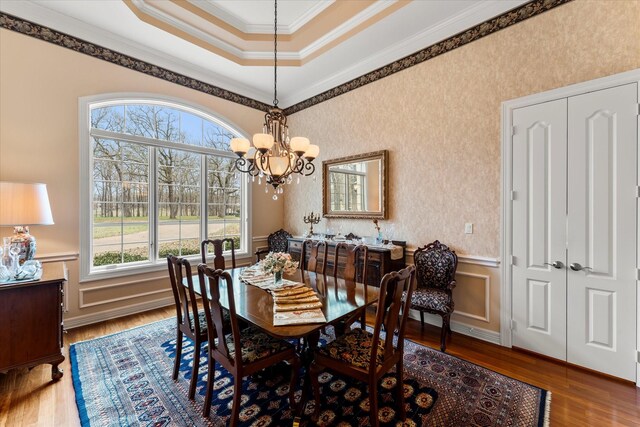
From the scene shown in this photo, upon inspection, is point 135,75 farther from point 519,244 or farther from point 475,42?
point 519,244

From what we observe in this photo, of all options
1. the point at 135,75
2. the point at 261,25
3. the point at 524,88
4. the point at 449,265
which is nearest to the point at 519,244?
the point at 449,265

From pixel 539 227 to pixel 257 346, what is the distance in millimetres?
2791

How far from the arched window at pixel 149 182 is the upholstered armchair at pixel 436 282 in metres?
3.28

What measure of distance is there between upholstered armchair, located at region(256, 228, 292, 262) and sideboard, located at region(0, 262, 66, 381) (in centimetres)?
290

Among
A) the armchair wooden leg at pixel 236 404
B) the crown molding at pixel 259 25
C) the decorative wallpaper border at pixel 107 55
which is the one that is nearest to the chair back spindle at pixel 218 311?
the armchair wooden leg at pixel 236 404

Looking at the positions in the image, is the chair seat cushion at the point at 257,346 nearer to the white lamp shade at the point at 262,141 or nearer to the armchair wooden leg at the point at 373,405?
the armchair wooden leg at the point at 373,405

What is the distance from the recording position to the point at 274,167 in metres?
2.55

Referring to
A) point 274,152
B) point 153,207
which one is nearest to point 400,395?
point 274,152

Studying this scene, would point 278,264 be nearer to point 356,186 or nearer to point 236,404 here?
point 236,404

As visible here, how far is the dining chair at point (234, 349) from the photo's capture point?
5.45 ft

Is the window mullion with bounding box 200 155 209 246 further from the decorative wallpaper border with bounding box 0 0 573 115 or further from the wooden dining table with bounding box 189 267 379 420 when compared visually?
the wooden dining table with bounding box 189 267 379 420

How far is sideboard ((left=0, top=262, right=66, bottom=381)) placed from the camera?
7.06 feet

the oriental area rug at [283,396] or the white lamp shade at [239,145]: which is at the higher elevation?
the white lamp shade at [239,145]

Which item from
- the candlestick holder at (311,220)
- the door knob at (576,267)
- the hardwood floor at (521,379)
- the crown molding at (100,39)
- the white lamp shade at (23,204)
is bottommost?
the hardwood floor at (521,379)
